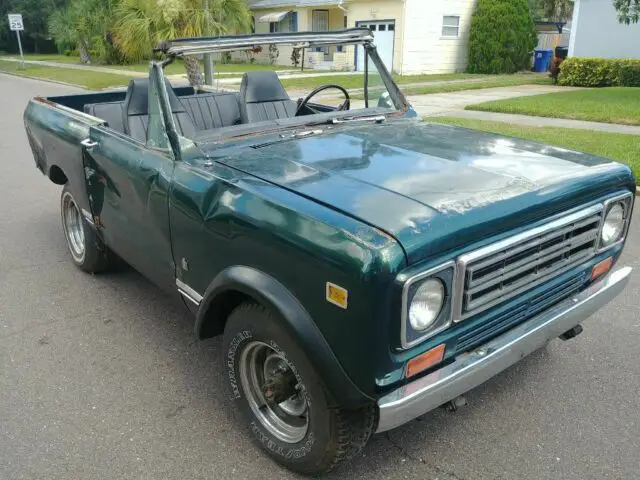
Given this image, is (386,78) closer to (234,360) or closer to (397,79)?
(234,360)

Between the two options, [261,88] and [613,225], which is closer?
[613,225]

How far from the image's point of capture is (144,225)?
10.9 ft

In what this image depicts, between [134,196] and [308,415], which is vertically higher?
[134,196]

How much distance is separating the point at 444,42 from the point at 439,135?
22432 millimetres

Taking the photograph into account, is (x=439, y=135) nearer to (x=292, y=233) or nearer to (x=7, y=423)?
(x=292, y=233)

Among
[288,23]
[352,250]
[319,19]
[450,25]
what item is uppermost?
[319,19]

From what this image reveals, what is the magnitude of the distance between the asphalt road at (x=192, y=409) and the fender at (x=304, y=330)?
0.62 metres

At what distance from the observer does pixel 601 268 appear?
303 cm

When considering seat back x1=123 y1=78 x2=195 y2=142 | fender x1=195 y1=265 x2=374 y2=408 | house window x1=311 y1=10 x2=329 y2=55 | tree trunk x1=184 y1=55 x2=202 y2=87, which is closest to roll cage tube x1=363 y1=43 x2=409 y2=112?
seat back x1=123 y1=78 x2=195 y2=142

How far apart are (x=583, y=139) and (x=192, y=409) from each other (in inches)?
315

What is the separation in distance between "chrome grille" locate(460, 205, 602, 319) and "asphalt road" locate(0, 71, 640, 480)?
796 millimetres

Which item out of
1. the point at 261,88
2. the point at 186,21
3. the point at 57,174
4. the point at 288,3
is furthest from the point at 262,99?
the point at 288,3

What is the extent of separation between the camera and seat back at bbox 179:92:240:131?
4.56 m

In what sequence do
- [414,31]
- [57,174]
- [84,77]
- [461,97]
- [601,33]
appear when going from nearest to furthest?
[57,174], [461,97], [601,33], [84,77], [414,31]
